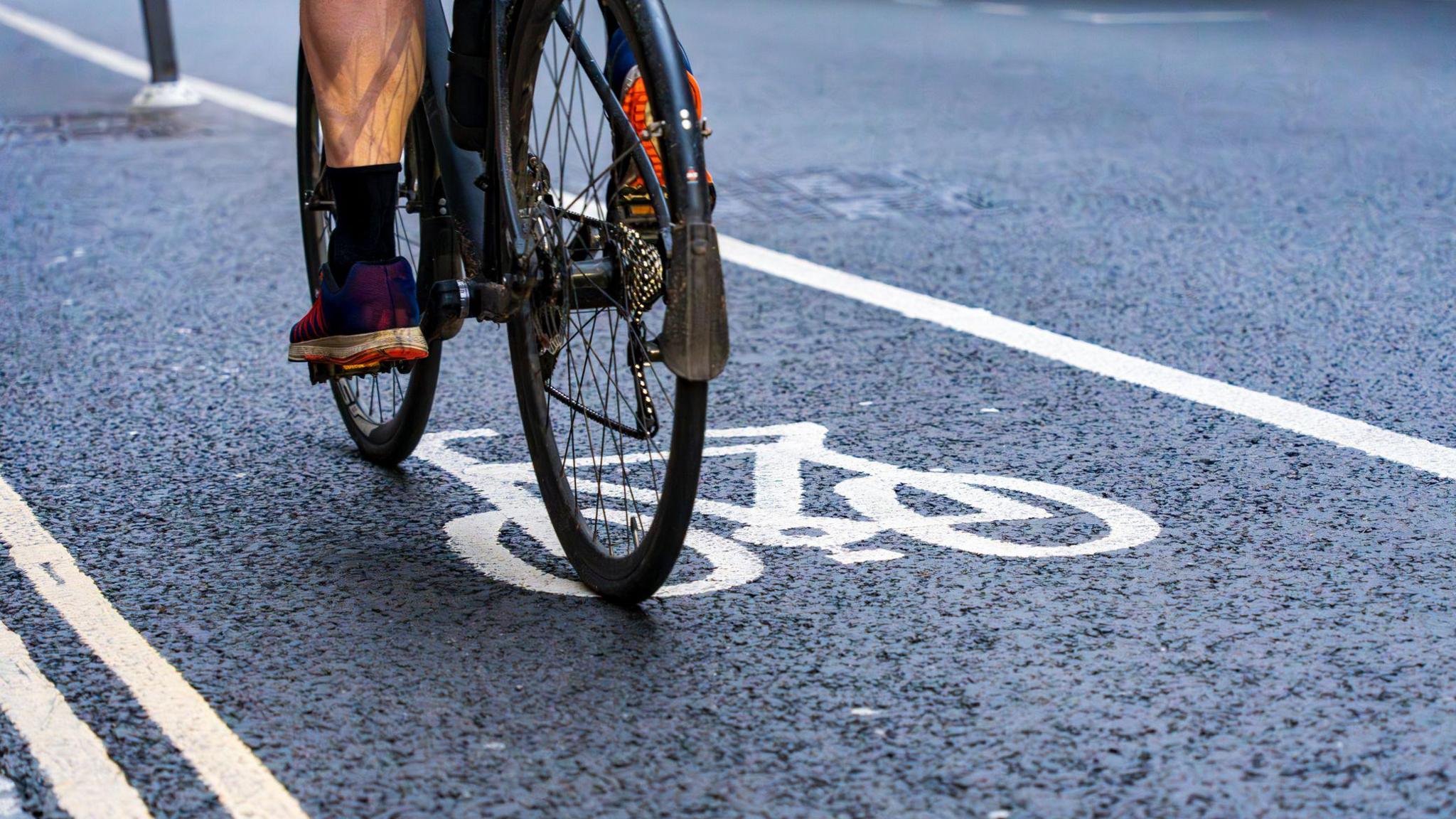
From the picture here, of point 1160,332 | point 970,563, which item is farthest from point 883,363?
point 970,563

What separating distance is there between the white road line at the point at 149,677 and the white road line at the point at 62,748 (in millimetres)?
95

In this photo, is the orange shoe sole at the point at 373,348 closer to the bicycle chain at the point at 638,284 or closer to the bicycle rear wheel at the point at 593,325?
the bicycle rear wheel at the point at 593,325

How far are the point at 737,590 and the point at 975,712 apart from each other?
60cm

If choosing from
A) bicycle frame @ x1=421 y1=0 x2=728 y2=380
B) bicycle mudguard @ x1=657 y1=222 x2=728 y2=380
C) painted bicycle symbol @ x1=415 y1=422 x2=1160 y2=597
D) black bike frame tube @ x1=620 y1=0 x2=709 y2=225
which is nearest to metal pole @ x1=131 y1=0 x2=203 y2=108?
painted bicycle symbol @ x1=415 y1=422 x2=1160 y2=597

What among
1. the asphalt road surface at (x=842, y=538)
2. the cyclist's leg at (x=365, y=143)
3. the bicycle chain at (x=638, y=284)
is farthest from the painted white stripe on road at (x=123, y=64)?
the bicycle chain at (x=638, y=284)

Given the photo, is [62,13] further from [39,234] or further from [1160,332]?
[1160,332]

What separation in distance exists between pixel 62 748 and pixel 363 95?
1.28 metres

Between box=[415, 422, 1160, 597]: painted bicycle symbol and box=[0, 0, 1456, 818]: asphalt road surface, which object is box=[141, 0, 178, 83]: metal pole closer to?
box=[0, 0, 1456, 818]: asphalt road surface

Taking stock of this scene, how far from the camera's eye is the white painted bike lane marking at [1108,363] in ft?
12.0

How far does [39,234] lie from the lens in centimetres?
605

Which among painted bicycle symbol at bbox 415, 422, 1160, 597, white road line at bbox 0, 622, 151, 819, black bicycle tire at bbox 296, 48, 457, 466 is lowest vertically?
painted bicycle symbol at bbox 415, 422, 1160, 597

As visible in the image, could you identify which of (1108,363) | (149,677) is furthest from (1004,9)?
A: (149,677)

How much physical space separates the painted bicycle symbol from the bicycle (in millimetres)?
133

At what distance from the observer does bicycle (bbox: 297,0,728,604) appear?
2.53 meters
